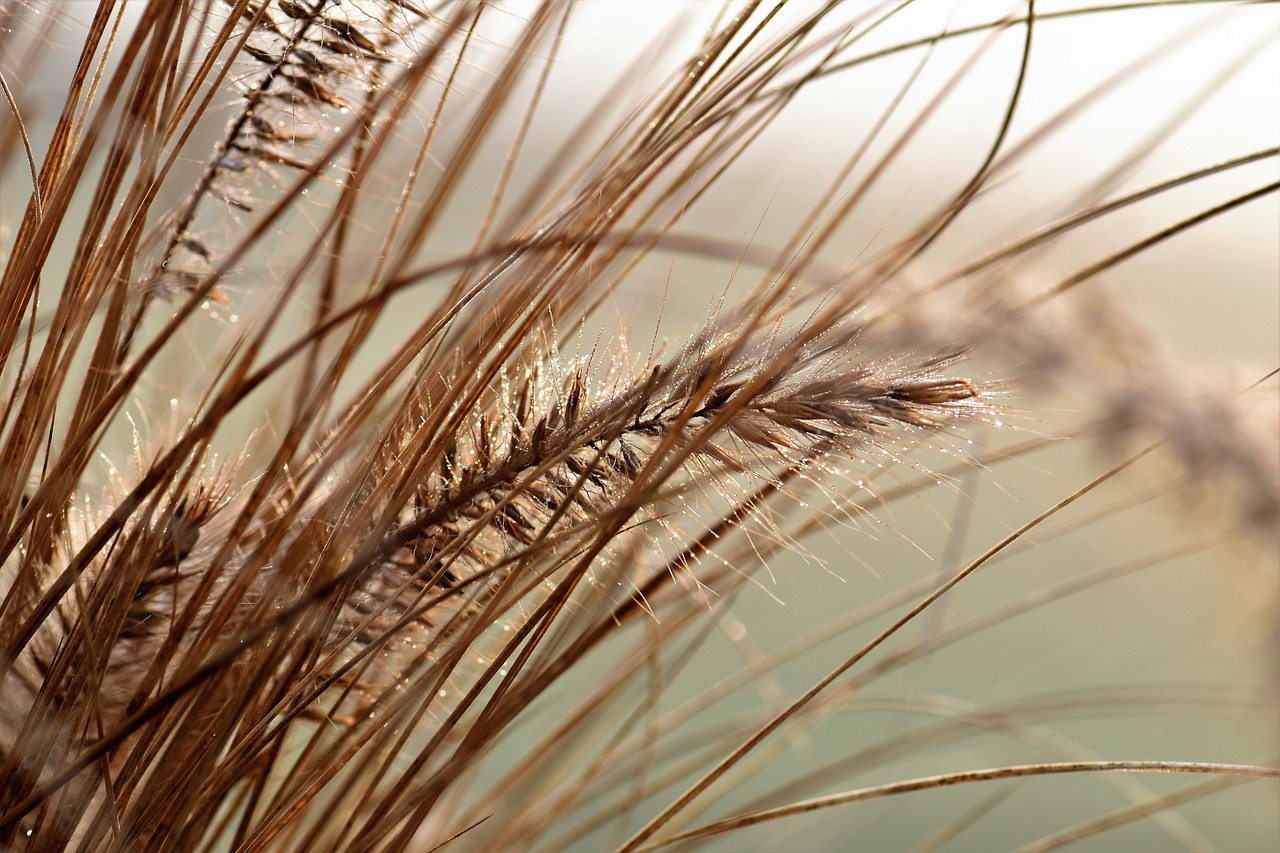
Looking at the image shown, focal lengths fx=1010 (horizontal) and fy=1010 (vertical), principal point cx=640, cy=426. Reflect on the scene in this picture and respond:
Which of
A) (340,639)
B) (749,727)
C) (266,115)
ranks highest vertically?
(266,115)

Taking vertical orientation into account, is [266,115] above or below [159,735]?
above

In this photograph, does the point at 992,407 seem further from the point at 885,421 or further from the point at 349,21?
the point at 349,21

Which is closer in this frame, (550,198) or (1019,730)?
(550,198)

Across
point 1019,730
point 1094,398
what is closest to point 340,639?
point 1094,398

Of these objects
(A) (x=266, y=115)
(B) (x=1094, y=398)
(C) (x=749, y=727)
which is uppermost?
(B) (x=1094, y=398)

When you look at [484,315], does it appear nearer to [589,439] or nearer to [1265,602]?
[589,439]

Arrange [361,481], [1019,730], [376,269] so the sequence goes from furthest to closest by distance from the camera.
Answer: [1019,730]
[376,269]
[361,481]

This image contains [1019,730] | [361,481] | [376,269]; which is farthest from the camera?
[1019,730]

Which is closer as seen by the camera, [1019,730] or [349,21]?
[349,21]

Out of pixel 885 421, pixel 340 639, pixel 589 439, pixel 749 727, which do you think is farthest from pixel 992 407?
pixel 749 727
